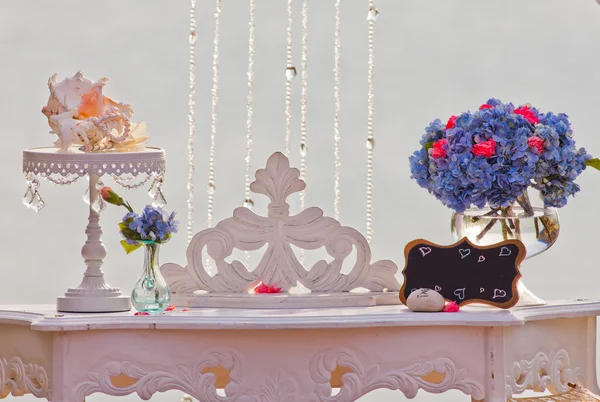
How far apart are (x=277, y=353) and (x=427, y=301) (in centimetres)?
40

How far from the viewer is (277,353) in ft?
10.4

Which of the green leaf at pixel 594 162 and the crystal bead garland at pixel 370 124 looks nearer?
the green leaf at pixel 594 162

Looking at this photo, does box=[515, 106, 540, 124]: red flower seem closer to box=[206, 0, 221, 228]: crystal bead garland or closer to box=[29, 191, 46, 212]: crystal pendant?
box=[206, 0, 221, 228]: crystal bead garland

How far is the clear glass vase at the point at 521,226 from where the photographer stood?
3346mm

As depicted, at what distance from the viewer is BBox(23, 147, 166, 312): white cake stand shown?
3.17m

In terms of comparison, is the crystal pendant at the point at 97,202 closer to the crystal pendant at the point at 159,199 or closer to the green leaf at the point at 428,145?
the crystal pendant at the point at 159,199

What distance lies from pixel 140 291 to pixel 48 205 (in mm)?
1161

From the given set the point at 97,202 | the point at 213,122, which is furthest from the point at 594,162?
the point at 97,202

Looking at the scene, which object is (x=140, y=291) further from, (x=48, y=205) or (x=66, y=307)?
(x=48, y=205)

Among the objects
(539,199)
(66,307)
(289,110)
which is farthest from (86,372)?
(539,199)

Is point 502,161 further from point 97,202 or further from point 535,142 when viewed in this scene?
point 97,202

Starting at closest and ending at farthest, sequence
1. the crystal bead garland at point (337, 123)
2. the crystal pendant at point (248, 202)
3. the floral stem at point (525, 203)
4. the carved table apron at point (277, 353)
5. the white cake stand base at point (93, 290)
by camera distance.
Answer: the carved table apron at point (277, 353) → the white cake stand base at point (93, 290) → the floral stem at point (525, 203) → the crystal pendant at point (248, 202) → the crystal bead garland at point (337, 123)

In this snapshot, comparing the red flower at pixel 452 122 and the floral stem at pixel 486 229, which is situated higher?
the red flower at pixel 452 122

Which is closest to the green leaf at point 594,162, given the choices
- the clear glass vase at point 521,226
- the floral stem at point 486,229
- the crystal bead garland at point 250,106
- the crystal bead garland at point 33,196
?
the clear glass vase at point 521,226
